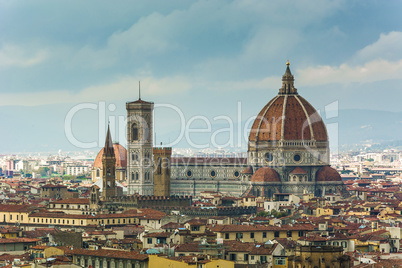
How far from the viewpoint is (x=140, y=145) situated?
131500mm

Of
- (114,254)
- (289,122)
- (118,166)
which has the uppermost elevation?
(289,122)

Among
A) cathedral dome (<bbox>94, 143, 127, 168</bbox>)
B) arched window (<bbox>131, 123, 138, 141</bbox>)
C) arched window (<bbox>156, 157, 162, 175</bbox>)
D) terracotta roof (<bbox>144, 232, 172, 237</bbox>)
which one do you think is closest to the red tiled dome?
arched window (<bbox>156, 157, 162, 175</bbox>)

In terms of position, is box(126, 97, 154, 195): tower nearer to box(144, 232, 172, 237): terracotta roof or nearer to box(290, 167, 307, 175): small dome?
box(290, 167, 307, 175): small dome

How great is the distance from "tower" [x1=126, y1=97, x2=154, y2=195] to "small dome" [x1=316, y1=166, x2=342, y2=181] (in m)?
16.9

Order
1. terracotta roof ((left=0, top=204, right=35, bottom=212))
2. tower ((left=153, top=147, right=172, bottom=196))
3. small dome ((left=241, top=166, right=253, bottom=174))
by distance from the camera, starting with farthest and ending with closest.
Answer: small dome ((left=241, top=166, right=253, bottom=174))
tower ((left=153, top=147, right=172, bottom=196))
terracotta roof ((left=0, top=204, right=35, bottom=212))

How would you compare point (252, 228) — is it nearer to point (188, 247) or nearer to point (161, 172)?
point (188, 247)

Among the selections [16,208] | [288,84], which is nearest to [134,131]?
[288,84]

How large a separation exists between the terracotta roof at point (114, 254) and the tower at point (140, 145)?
72552 mm

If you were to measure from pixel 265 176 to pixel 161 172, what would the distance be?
10.2 m

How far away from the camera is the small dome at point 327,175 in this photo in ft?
438

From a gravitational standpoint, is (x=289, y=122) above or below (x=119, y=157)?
above

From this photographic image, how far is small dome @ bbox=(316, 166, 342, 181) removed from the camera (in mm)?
133375

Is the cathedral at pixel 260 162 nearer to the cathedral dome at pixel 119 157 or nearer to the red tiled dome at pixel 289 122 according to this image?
the red tiled dome at pixel 289 122

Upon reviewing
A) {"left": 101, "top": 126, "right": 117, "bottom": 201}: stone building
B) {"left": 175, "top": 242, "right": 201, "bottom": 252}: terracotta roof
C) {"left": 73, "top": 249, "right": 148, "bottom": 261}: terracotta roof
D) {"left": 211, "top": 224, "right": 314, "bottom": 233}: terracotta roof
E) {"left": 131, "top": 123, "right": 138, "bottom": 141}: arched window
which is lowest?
{"left": 73, "top": 249, "right": 148, "bottom": 261}: terracotta roof
